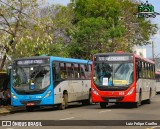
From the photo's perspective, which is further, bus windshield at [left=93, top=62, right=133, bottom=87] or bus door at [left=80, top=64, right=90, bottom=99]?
bus door at [left=80, top=64, right=90, bottom=99]

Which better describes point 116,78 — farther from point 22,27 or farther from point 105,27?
point 105,27

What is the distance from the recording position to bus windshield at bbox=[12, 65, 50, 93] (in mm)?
25650

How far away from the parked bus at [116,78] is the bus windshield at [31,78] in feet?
8.62

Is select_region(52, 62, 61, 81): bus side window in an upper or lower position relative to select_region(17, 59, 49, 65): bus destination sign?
lower

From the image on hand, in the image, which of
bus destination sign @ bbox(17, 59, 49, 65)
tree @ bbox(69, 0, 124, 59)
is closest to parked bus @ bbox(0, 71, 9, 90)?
bus destination sign @ bbox(17, 59, 49, 65)

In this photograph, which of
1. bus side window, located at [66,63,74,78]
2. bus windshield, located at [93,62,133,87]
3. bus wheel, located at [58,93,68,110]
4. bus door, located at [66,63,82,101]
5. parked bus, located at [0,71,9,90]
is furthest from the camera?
parked bus, located at [0,71,9,90]

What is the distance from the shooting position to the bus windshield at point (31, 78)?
25.6 meters

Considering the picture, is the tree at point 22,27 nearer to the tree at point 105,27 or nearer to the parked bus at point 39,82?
the parked bus at point 39,82

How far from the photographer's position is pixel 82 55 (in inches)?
2093

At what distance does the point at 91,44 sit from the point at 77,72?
21.7m

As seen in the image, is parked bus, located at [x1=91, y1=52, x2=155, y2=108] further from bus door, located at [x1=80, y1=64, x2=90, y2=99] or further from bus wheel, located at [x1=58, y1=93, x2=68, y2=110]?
bus door, located at [x1=80, y1=64, x2=90, y2=99]

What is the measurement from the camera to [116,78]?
26.0 m

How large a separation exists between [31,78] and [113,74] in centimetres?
436

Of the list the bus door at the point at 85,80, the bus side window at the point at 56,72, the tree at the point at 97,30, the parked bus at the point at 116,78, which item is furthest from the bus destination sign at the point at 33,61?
the tree at the point at 97,30
